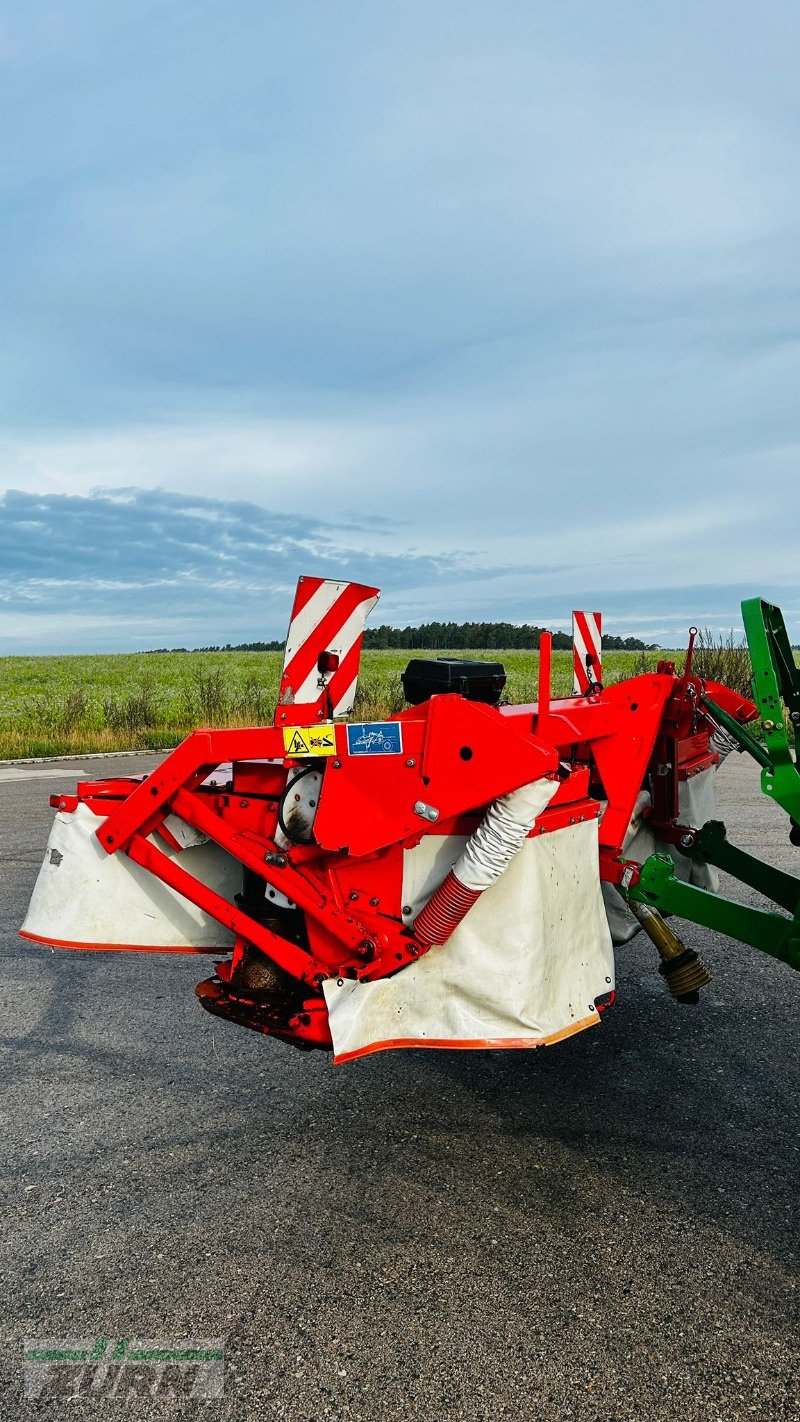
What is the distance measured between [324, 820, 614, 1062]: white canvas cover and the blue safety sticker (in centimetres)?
32

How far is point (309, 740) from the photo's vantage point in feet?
9.41

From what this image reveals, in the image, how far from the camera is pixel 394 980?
2891 millimetres

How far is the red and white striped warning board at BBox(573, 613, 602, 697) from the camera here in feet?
21.3

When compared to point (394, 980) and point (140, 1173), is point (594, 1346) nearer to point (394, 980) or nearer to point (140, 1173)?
point (394, 980)

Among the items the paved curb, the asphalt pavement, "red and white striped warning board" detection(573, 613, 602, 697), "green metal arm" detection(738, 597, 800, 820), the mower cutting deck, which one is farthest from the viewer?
the paved curb

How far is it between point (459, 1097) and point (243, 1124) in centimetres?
76

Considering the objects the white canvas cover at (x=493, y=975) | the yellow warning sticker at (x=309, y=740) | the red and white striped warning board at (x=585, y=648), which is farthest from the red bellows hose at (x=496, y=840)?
the red and white striped warning board at (x=585, y=648)

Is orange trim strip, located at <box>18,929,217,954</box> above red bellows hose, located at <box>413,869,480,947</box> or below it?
below

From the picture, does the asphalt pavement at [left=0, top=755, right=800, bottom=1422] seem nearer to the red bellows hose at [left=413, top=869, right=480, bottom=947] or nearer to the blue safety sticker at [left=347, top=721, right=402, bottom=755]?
the red bellows hose at [left=413, top=869, right=480, bottom=947]

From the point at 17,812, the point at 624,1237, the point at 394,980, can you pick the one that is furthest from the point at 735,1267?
the point at 17,812

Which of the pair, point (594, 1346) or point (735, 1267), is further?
point (735, 1267)

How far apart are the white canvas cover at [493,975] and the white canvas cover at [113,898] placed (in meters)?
0.66

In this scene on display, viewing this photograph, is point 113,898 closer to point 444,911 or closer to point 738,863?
point 444,911

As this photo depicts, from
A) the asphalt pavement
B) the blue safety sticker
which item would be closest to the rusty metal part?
the asphalt pavement
